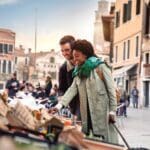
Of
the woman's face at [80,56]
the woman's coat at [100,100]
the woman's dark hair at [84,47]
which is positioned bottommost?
the woman's coat at [100,100]

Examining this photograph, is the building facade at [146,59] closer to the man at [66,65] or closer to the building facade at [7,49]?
the building facade at [7,49]

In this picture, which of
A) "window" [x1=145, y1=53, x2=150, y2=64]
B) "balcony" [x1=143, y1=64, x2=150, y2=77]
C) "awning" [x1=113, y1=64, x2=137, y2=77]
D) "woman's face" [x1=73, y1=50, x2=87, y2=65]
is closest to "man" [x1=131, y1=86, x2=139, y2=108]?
"balcony" [x1=143, y1=64, x2=150, y2=77]

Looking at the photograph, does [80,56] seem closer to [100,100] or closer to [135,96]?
[100,100]

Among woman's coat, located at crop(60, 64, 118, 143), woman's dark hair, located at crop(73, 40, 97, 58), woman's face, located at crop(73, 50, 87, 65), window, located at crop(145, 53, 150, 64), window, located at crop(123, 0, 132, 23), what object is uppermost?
window, located at crop(123, 0, 132, 23)

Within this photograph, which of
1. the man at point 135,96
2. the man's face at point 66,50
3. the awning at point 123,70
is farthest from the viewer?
the awning at point 123,70

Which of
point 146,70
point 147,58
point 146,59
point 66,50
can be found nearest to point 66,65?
point 66,50

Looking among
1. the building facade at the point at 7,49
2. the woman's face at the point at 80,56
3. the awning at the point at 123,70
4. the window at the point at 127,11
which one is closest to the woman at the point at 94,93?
the woman's face at the point at 80,56

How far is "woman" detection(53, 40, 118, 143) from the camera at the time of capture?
4.67 meters

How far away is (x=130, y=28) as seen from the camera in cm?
4334

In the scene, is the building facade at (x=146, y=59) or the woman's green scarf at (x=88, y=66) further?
the building facade at (x=146, y=59)

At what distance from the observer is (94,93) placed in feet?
15.5

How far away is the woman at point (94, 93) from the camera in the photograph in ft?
15.3

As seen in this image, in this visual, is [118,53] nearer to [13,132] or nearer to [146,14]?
[146,14]

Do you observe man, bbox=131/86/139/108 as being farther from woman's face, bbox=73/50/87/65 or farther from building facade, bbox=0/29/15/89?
woman's face, bbox=73/50/87/65
